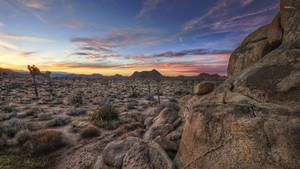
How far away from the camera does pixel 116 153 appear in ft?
13.4

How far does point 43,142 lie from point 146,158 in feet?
19.3

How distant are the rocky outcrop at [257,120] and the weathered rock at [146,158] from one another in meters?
0.48

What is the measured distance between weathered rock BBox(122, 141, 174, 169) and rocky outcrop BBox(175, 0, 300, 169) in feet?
1.59

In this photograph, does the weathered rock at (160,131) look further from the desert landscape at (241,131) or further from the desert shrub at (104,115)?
the desert shrub at (104,115)

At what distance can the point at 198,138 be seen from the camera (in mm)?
3078

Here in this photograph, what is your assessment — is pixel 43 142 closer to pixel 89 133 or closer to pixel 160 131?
pixel 89 133

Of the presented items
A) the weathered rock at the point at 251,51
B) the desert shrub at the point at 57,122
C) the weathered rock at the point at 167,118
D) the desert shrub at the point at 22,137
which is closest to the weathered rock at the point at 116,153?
the weathered rock at the point at 167,118

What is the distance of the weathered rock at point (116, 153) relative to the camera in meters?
3.76

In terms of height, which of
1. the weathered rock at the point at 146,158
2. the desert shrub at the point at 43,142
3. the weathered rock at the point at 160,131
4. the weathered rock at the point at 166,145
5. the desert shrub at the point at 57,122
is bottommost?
the desert shrub at the point at 57,122

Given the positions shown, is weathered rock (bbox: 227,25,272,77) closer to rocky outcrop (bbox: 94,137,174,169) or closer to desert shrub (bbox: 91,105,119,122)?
rocky outcrop (bbox: 94,137,174,169)

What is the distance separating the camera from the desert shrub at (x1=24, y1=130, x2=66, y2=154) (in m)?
5.67

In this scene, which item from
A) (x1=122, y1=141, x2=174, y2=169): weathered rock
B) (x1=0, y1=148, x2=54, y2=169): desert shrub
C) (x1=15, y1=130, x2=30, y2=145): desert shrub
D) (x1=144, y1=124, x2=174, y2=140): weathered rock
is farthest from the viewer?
(x1=15, y1=130, x2=30, y2=145): desert shrub

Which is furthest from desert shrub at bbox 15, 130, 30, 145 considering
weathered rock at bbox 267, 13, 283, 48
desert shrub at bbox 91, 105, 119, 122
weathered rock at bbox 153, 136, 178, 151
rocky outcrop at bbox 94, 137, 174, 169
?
weathered rock at bbox 267, 13, 283, 48

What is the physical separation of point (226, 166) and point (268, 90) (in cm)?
201
